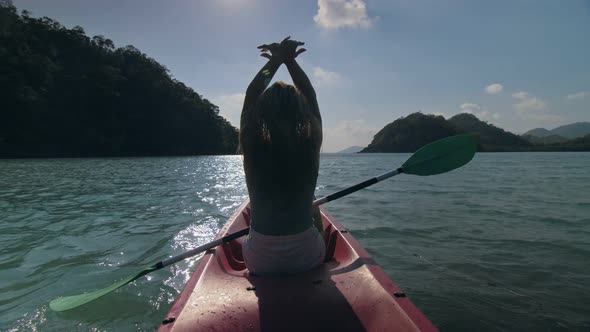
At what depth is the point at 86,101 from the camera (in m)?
51.3

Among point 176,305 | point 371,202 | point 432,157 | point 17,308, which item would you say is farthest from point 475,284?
point 371,202

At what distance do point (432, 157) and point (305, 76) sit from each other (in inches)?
106

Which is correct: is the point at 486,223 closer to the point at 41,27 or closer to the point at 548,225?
the point at 548,225

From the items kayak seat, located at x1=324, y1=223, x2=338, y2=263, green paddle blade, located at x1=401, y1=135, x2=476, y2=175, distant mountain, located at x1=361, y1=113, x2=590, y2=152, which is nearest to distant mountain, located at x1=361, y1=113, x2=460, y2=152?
distant mountain, located at x1=361, y1=113, x2=590, y2=152

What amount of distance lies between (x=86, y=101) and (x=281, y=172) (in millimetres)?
60742

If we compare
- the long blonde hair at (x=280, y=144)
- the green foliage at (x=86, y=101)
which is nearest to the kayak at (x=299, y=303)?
the long blonde hair at (x=280, y=144)

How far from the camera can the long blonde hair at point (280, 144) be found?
1.93 meters

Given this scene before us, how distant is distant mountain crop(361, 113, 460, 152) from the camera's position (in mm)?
111125

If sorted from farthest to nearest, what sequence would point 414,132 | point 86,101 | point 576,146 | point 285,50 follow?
point 414,132, point 576,146, point 86,101, point 285,50

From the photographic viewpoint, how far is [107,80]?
54.3m

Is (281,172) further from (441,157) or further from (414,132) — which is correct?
(414,132)

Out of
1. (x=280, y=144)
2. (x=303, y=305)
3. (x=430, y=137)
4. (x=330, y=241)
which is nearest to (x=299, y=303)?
(x=303, y=305)

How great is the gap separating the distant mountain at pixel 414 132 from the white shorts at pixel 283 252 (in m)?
112

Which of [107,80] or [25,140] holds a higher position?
[107,80]
